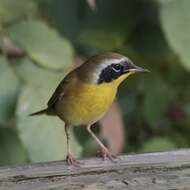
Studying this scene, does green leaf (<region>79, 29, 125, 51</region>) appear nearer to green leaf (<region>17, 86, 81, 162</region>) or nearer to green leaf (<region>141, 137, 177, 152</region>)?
green leaf (<region>141, 137, 177, 152</region>)

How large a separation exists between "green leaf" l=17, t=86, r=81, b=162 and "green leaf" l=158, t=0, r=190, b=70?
855 mm

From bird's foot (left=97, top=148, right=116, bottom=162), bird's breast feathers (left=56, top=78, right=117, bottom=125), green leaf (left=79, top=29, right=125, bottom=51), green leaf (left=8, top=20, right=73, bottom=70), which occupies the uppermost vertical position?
green leaf (left=79, top=29, right=125, bottom=51)

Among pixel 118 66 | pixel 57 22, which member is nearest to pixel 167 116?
pixel 57 22

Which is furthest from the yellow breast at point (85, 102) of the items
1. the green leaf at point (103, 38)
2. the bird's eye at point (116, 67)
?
the green leaf at point (103, 38)

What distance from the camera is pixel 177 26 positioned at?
191 inches

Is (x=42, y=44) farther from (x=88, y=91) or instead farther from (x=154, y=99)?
(x=154, y=99)

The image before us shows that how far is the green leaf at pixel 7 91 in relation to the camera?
14.8ft

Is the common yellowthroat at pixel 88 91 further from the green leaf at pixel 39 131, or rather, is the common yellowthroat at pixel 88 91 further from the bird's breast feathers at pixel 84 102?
the green leaf at pixel 39 131

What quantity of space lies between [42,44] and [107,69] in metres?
0.92

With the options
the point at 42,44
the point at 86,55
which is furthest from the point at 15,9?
the point at 86,55

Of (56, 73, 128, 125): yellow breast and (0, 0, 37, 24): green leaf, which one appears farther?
(0, 0, 37, 24): green leaf

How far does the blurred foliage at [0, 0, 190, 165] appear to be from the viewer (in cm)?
449

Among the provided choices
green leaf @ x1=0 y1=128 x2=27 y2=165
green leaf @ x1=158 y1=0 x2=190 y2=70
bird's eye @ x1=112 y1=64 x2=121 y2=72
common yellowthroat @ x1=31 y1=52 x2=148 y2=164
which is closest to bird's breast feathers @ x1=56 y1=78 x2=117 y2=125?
common yellowthroat @ x1=31 y1=52 x2=148 y2=164

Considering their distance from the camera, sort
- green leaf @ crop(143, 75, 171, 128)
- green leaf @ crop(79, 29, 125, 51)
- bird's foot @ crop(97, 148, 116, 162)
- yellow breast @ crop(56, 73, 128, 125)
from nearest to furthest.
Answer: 1. bird's foot @ crop(97, 148, 116, 162)
2. yellow breast @ crop(56, 73, 128, 125)
3. green leaf @ crop(79, 29, 125, 51)
4. green leaf @ crop(143, 75, 171, 128)
